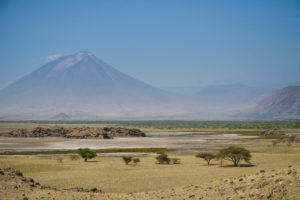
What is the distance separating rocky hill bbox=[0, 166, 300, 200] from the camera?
46.5ft

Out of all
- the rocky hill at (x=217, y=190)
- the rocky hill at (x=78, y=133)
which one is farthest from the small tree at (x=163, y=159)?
the rocky hill at (x=78, y=133)

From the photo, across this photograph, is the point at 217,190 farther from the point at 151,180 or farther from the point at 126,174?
the point at 126,174

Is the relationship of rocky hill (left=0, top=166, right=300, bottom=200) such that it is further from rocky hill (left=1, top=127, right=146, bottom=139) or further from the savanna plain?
rocky hill (left=1, top=127, right=146, bottom=139)

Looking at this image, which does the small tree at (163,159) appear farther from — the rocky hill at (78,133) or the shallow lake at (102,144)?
the rocky hill at (78,133)

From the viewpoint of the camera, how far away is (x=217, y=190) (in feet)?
52.4

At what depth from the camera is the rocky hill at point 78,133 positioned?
79.0 meters

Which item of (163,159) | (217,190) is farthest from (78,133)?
(217,190)

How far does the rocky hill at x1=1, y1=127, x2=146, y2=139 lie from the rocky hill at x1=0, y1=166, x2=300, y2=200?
197 feet

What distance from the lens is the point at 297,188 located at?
13.8 metres

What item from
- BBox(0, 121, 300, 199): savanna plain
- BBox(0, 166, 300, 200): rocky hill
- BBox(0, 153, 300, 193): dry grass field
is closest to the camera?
BBox(0, 166, 300, 200): rocky hill

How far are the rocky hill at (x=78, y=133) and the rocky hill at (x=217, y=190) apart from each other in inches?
2359

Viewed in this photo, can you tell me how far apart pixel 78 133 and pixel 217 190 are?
67112 millimetres

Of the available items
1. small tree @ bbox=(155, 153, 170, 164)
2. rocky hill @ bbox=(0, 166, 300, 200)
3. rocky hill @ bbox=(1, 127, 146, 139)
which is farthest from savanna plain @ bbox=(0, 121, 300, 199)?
rocky hill @ bbox=(1, 127, 146, 139)

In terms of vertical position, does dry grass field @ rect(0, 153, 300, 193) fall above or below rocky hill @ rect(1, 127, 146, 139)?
below
